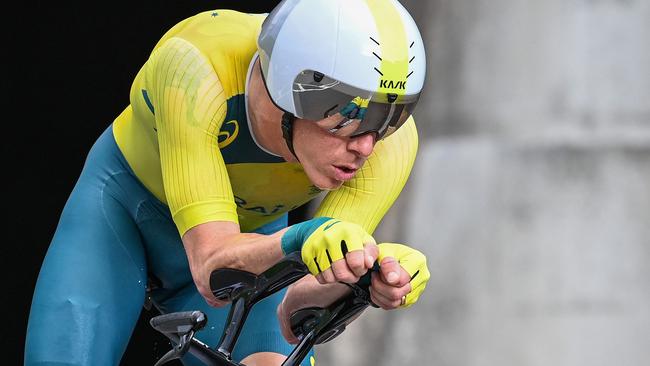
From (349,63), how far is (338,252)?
0.45 meters

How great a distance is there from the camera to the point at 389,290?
285cm

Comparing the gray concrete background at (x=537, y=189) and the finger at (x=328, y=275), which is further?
the gray concrete background at (x=537, y=189)

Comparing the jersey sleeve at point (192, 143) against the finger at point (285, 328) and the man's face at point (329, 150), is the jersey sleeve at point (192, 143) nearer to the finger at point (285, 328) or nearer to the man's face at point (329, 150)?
the man's face at point (329, 150)

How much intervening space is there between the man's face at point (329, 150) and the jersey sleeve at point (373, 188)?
0.58 feet

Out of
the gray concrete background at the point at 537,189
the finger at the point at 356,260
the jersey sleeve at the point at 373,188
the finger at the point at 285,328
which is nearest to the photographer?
the finger at the point at 356,260

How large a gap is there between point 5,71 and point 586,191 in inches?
78.3

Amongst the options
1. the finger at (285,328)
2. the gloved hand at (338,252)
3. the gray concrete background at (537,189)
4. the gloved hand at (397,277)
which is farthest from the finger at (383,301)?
the gray concrete background at (537,189)

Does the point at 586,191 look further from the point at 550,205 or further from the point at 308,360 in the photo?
the point at 308,360

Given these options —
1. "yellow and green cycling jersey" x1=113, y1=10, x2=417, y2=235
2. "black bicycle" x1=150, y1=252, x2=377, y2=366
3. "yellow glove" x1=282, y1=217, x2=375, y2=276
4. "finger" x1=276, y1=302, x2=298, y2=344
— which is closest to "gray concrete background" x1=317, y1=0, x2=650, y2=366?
"yellow and green cycling jersey" x1=113, y1=10, x2=417, y2=235

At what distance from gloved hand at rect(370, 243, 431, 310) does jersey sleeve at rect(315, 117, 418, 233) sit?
0.37 metres

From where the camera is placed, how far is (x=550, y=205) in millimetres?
5012

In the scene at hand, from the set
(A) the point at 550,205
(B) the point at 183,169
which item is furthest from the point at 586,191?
(B) the point at 183,169

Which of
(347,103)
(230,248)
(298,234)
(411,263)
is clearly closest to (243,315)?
(230,248)

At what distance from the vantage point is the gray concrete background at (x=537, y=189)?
499 centimetres
